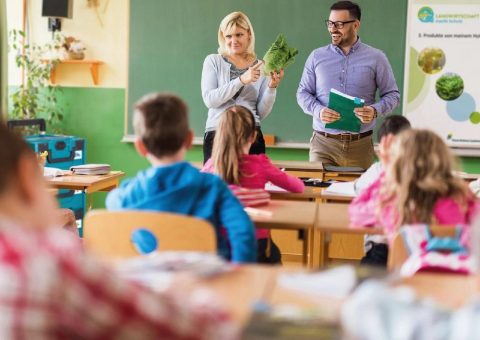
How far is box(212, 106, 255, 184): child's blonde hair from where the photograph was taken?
11.2 ft

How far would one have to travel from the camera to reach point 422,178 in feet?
8.56

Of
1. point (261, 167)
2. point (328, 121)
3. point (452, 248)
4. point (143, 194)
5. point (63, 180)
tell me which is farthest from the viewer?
point (328, 121)

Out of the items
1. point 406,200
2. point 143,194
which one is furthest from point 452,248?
point 143,194

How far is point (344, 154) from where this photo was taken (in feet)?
17.3

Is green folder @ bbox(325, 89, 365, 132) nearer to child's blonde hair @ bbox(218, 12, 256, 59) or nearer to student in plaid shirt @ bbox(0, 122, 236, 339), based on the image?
child's blonde hair @ bbox(218, 12, 256, 59)

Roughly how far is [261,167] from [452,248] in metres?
1.44

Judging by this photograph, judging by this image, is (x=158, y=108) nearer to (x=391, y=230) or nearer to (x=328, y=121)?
(x=391, y=230)

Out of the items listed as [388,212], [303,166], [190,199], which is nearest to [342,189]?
[388,212]

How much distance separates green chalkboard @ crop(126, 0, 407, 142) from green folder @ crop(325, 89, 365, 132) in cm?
130

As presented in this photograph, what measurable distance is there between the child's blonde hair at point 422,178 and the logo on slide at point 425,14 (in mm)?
3756

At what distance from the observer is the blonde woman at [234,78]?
476 centimetres

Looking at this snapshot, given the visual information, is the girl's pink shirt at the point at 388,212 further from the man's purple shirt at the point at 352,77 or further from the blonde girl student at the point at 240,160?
the man's purple shirt at the point at 352,77

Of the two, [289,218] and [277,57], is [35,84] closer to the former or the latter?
[277,57]

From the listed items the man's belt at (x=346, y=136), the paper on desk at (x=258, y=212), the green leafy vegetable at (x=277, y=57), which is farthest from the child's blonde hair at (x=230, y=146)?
the man's belt at (x=346, y=136)
